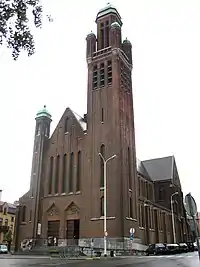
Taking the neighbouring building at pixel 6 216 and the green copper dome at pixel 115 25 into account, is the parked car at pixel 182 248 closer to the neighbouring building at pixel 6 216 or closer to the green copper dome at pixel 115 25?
the green copper dome at pixel 115 25

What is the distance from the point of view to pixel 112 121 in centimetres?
4444

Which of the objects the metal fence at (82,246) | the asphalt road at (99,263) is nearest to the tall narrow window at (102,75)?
the metal fence at (82,246)

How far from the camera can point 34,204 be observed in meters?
46.0

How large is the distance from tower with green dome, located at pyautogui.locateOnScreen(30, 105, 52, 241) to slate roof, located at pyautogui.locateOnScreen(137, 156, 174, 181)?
27.1m

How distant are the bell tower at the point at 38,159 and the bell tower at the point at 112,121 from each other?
27.3 ft

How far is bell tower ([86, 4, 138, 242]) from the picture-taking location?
132 ft

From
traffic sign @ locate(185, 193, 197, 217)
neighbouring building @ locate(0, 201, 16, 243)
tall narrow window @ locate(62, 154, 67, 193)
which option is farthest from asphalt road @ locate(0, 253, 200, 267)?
neighbouring building @ locate(0, 201, 16, 243)

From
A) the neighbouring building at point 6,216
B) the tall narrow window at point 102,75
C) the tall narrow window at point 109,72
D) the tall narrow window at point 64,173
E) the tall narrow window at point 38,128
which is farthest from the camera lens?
the neighbouring building at point 6,216

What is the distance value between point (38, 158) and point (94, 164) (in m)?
10.1

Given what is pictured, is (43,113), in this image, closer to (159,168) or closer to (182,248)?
(182,248)

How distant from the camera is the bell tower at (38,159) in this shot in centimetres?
4569

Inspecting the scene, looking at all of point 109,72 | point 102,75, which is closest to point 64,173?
point 102,75

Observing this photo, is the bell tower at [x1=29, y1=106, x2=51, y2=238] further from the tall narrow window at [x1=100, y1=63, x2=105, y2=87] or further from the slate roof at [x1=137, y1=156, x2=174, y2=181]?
the slate roof at [x1=137, y1=156, x2=174, y2=181]

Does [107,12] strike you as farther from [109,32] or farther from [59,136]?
[59,136]
